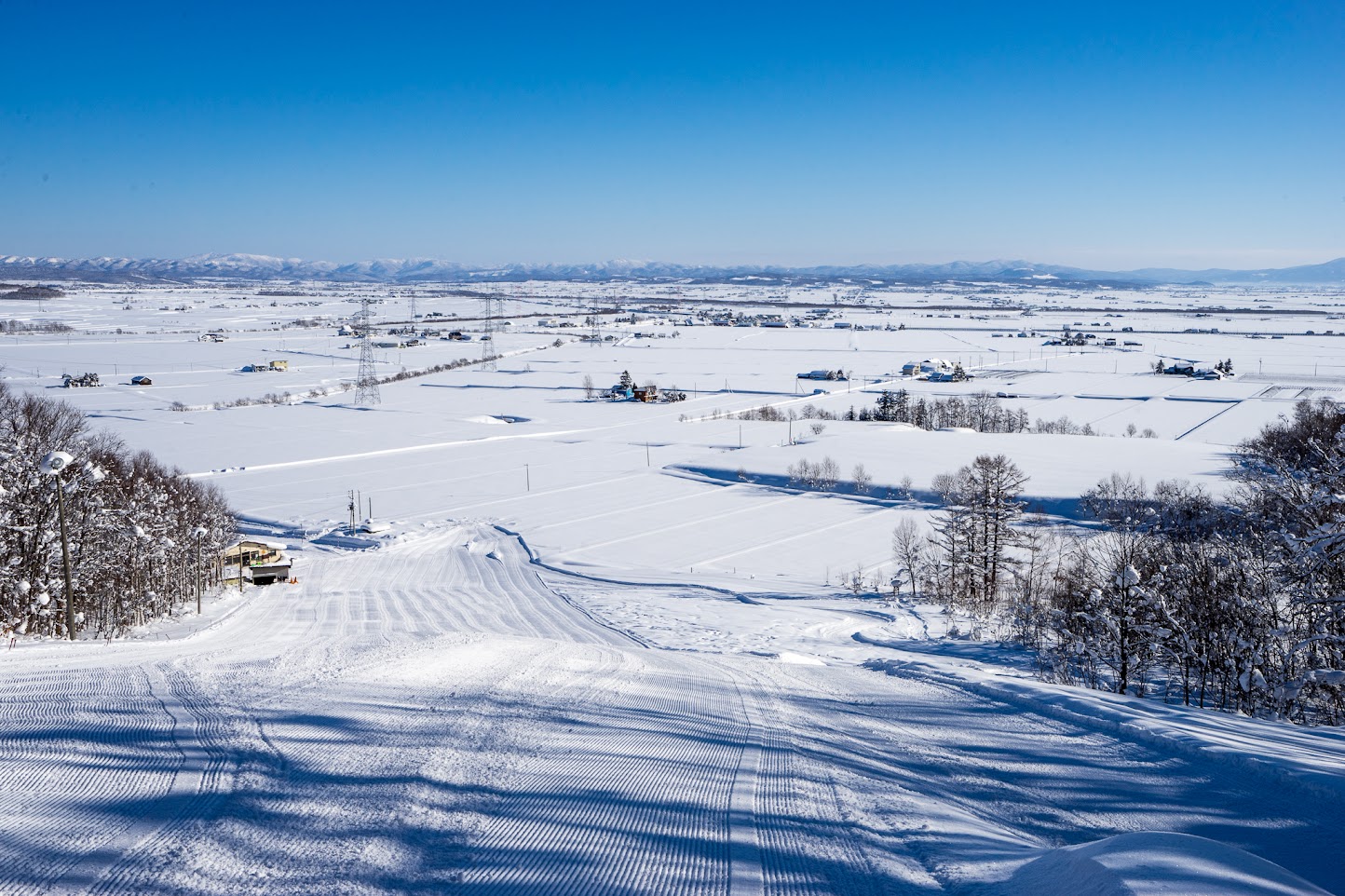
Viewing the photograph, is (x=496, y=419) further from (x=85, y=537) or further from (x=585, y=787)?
(x=585, y=787)

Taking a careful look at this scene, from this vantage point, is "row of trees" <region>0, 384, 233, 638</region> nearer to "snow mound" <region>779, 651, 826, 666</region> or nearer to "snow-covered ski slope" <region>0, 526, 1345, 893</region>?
"snow-covered ski slope" <region>0, 526, 1345, 893</region>

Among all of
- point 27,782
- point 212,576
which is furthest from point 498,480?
point 27,782

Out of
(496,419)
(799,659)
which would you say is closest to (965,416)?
(496,419)

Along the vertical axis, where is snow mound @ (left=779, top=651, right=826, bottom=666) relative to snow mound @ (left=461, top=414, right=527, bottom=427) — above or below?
above

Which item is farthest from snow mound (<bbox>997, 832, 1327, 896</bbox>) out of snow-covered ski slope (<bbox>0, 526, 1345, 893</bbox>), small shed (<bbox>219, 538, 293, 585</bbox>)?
small shed (<bbox>219, 538, 293, 585</bbox>)

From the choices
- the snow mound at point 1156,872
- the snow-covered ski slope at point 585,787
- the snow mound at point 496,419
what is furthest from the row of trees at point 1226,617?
the snow mound at point 496,419

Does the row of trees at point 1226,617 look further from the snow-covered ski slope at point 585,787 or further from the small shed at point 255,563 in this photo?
the small shed at point 255,563
